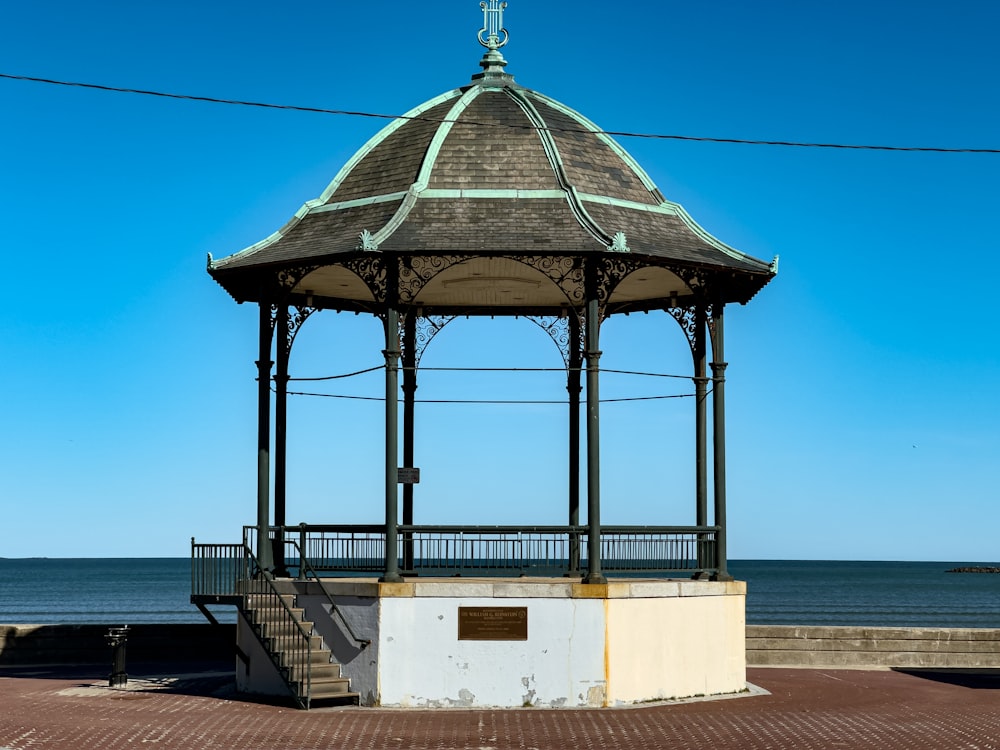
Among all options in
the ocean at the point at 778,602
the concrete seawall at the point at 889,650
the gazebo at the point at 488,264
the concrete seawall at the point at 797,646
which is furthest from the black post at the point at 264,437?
the ocean at the point at 778,602

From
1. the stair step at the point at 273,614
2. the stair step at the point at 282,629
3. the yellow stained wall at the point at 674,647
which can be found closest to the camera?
the yellow stained wall at the point at 674,647

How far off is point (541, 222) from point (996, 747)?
28.5ft

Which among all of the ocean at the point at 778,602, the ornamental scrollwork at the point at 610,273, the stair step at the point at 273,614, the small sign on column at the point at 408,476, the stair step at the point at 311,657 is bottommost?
the ocean at the point at 778,602

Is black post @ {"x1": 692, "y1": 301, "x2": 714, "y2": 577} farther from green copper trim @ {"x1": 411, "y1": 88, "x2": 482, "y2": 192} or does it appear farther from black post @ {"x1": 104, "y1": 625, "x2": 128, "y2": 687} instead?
black post @ {"x1": 104, "y1": 625, "x2": 128, "y2": 687}

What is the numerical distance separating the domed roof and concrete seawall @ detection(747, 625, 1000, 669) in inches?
255

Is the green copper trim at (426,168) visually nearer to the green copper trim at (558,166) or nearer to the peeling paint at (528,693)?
the green copper trim at (558,166)

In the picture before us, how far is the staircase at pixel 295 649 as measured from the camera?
63.2 ft

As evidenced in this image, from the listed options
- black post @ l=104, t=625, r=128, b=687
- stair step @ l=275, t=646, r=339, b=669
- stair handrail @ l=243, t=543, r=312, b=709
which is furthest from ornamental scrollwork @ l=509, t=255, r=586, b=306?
black post @ l=104, t=625, r=128, b=687

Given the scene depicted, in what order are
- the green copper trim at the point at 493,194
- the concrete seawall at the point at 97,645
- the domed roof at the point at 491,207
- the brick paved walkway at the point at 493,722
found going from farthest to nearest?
the concrete seawall at the point at 97,645 < the green copper trim at the point at 493,194 < the domed roof at the point at 491,207 < the brick paved walkway at the point at 493,722

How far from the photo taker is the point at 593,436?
19.7 m

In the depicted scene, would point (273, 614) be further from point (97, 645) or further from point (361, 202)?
point (97, 645)

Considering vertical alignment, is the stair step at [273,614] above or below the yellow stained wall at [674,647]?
above

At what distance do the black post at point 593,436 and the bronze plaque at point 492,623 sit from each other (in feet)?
3.33

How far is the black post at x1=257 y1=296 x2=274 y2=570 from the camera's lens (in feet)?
69.6
